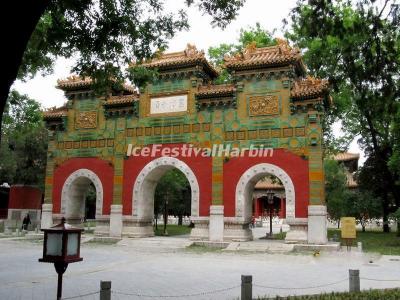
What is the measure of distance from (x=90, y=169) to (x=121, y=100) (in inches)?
141

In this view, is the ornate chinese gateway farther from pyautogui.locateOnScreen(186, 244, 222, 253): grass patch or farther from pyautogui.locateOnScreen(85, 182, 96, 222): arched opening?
pyautogui.locateOnScreen(85, 182, 96, 222): arched opening

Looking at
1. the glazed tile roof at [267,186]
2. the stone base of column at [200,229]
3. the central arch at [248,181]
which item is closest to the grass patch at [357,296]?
the central arch at [248,181]

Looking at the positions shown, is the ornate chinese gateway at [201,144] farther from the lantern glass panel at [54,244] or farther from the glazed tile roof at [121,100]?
the lantern glass panel at [54,244]

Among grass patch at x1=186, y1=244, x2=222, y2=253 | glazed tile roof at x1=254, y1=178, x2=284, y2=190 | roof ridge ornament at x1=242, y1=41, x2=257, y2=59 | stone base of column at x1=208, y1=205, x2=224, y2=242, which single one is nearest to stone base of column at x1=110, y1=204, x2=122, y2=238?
grass patch at x1=186, y1=244, x2=222, y2=253

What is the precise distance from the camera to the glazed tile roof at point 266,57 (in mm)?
17391

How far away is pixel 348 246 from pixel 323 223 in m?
1.59

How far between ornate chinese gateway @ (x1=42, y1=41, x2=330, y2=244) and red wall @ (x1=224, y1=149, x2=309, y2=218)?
0.04 metres

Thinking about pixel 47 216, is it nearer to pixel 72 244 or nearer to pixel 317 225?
pixel 317 225

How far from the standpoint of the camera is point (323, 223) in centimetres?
1622

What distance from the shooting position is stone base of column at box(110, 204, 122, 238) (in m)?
19.4

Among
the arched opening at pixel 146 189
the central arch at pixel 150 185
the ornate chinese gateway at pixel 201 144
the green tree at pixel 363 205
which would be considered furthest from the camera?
the green tree at pixel 363 205

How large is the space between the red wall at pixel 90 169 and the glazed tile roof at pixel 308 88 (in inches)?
354

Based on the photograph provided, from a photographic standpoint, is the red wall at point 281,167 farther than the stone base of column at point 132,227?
No

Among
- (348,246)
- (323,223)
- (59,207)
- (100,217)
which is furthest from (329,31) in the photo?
(59,207)
